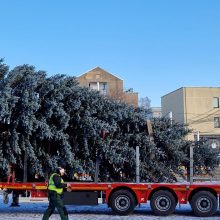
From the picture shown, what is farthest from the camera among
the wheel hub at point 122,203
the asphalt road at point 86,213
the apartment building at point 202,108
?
the apartment building at point 202,108

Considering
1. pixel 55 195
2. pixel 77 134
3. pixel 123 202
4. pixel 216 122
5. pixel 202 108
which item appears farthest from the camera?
pixel 202 108

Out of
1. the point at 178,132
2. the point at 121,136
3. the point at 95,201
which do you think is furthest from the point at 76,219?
the point at 178,132

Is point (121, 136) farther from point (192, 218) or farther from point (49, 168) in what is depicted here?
point (192, 218)

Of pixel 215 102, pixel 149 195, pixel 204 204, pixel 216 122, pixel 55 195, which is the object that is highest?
pixel 215 102

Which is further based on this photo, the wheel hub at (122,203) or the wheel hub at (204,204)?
the wheel hub at (122,203)

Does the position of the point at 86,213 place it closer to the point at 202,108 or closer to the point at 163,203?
the point at 163,203

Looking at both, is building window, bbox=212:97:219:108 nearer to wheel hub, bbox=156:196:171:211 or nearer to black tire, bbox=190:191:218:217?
black tire, bbox=190:191:218:217

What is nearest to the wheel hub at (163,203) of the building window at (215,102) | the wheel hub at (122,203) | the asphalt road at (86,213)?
the asphalt road at (86,213)

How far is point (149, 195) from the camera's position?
16250mm

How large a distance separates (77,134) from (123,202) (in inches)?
185

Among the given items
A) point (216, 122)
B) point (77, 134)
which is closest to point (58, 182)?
point (77, 134)

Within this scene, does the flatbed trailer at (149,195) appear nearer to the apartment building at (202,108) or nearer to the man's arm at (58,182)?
the man's arm at (58,182)

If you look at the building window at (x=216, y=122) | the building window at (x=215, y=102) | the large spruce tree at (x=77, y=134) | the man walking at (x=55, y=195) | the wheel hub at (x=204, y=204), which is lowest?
the wheel hub at (x=204, y=204)

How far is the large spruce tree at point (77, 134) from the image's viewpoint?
18.3 meters
